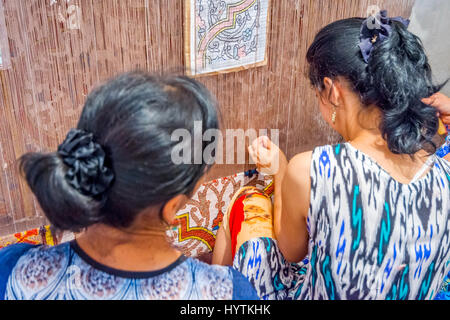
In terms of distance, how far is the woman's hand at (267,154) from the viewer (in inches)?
62.1

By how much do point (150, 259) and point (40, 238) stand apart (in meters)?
0.65

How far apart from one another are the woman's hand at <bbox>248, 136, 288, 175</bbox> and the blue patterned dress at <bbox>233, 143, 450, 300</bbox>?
1.46ft

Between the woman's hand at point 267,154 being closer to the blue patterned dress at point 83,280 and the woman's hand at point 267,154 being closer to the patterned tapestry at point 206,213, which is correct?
the patterned tapestry at point 206,213

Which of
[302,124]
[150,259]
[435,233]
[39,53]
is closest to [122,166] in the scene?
[150,259]

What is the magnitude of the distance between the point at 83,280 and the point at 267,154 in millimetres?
900

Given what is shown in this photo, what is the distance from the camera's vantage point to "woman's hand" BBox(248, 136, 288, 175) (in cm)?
158

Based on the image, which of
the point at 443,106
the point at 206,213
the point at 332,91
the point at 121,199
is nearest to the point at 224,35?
the point at 332,91

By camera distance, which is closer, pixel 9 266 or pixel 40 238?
pixel 9 266

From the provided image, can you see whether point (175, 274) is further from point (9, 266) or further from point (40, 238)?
point (40, 238)

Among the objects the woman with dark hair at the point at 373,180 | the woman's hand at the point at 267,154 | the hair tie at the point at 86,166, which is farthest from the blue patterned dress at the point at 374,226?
the hair tie at the point at 86,166

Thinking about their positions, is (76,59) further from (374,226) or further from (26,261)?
(374,226)

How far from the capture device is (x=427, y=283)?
117 centimetres

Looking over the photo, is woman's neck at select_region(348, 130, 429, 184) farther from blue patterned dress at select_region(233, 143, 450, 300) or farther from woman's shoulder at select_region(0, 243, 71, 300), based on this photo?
woman's shoulder at select_region(0, 243, 71, 300)

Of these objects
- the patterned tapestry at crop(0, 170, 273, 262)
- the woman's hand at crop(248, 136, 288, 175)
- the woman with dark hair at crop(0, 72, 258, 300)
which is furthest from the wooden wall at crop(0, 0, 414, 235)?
the woman with dark hair at crop(0, 72, 258, 300)
